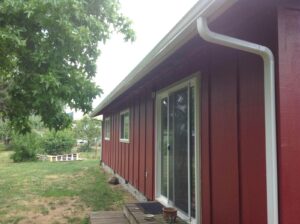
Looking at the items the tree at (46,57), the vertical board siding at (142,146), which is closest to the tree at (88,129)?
the vertical board siding at (142,146)

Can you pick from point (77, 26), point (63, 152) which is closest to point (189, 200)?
point (77, 26)

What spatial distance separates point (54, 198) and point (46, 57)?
4704 mm

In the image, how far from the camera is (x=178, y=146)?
4.79m

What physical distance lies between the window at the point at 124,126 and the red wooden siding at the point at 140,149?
0.16 metres

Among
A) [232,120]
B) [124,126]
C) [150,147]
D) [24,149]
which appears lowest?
[24,149]

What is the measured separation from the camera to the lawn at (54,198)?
19.9 ft

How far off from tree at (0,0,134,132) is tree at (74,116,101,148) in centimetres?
1974

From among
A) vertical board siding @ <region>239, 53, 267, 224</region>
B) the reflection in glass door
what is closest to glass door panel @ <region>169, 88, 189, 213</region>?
the reflection in glass door

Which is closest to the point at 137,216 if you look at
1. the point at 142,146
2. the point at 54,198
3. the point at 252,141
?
the point at 252,141

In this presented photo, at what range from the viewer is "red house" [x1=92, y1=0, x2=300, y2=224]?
7.94 feet

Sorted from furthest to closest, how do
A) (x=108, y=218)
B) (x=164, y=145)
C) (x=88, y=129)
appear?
(x=88, y=129) < (x=164, y=145) < (x=108, y=218)

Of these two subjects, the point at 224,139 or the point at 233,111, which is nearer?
the point at 233,111

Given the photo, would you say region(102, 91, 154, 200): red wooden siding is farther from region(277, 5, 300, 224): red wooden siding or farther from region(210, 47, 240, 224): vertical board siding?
region(277, 5, 300, 224): red wooden siding

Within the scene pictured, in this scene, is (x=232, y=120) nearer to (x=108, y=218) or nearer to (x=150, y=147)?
(x=108, y=218)
